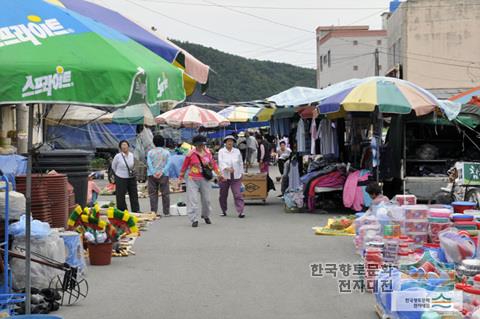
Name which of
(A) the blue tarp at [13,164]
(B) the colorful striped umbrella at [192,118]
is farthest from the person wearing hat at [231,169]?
(B) the colorful striped umbrella at [192,118]

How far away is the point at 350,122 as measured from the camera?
63.5 feet

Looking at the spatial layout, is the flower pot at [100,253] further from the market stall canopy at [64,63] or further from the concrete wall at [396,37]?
the concrete wall at [396,37]

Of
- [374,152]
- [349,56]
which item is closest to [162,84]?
[374,152]


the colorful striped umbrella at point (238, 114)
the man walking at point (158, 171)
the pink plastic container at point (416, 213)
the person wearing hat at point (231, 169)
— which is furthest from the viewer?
the colorful striped umbrella at point (238, 114)

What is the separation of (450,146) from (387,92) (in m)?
3.57

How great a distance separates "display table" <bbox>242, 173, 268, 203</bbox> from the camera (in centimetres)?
2041

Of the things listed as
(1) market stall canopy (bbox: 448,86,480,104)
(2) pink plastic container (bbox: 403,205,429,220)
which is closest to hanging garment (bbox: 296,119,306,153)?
(1) market stall canopy (bbox: 448,86,480,104)

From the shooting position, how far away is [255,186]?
2047 centimetres

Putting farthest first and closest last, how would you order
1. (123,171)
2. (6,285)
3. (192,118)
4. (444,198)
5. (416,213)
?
(192,118)
(123,171)
(444,198)
(416,213)
(6,285)

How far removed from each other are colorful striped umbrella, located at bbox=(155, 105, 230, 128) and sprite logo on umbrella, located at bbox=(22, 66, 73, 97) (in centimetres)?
2363

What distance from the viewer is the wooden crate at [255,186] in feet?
67.0

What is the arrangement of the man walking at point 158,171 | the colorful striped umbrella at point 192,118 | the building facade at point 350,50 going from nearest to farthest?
the man walking at point 158,171, the colorful striped umbrella at point 192,118, the building facade at point 350,50

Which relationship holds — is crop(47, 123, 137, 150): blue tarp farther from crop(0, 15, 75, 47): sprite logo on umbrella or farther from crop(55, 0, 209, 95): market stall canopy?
crop(0, 15, 75, 47): sprite logo on umbrella

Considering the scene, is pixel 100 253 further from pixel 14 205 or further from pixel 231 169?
pixel 231 169
